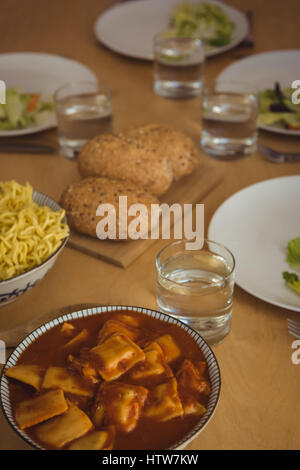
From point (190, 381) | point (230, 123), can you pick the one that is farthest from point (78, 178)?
point (190, 381)

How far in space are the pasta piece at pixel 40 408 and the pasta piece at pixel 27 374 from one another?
0.12 feet

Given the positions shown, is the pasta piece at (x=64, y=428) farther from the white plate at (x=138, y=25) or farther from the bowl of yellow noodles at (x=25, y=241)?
the white plate at (x=138, y=25)

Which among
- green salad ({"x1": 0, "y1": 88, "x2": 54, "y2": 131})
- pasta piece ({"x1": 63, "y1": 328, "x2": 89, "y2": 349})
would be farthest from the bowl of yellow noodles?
green salad ({"x1": 0, "y1": 88, "x2": 54, "y2": 131})

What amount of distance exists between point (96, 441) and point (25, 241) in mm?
576

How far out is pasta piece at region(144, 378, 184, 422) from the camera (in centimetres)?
100

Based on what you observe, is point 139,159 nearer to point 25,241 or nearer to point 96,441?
point 25,241

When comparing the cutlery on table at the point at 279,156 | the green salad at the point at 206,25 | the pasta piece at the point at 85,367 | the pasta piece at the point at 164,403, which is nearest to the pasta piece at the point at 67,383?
the pasta piece at the point at 85,367

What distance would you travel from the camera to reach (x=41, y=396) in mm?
A: 1014

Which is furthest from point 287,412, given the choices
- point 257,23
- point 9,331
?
point 257,23

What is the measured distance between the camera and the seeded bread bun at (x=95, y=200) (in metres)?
1.57

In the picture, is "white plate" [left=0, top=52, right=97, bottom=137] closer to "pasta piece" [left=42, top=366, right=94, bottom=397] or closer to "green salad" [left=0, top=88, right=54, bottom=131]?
"green salad" [left=0, top=88, right=54, bottom=131]

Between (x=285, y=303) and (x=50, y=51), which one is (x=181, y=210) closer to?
(x=285, y=303)

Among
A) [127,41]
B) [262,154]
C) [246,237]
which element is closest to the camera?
[246,237]
